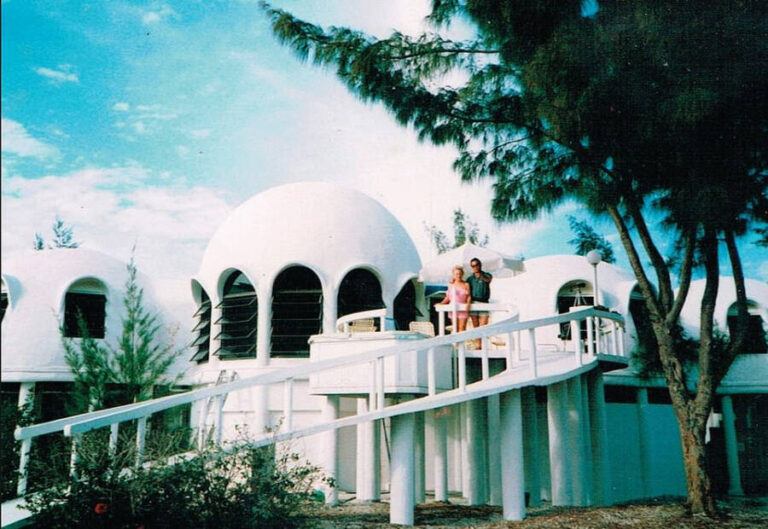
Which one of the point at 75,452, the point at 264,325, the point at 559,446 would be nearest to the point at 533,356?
the point at 559,446

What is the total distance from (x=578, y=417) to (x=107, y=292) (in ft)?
32.0

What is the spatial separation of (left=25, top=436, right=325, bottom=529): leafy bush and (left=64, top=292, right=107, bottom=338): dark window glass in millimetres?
8347

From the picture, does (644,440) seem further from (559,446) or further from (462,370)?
(462,370)

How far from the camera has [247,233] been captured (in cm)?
1462

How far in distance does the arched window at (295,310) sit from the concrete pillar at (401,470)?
5667mm

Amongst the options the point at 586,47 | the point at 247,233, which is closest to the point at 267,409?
the point at 247,233

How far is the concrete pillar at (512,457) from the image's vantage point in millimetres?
8695

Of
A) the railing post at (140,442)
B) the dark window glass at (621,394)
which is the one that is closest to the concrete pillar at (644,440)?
the dark window glass at (621,394)

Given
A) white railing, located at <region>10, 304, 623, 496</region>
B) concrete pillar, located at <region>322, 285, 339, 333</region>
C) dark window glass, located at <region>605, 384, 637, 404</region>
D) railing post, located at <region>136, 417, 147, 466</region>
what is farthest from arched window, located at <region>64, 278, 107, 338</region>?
dark window glass, located at <region>605, 384, 637, 404</region>

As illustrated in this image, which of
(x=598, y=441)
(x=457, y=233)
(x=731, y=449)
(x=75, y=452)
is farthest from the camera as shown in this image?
(x=457, y=233)

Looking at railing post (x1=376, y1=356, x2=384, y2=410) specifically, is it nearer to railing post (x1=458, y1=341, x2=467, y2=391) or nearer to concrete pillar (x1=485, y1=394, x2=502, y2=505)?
railing post (x1=458, y1=341, x2=467, y2=391)

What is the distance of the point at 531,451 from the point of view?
37.1 ft

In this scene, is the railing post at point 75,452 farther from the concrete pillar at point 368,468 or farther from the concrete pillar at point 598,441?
the concrete pillar at point 598,441

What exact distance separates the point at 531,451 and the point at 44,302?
9.79 meters
